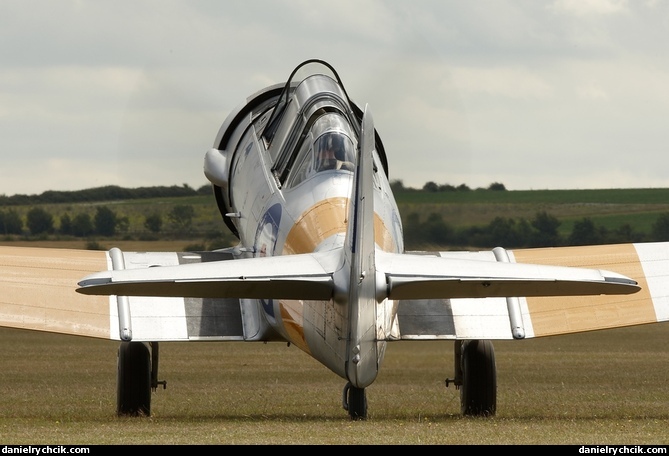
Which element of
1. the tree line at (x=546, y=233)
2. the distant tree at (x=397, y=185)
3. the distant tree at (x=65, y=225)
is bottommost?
the distant tree at (x=397, y=185)

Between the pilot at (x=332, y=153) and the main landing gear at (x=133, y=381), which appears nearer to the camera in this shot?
the pilot at (x=332, y=153)

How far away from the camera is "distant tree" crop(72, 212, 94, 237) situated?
128ft

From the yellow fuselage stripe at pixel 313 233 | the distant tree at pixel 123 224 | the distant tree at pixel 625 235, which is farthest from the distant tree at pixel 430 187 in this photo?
the distant tree at pixel 625 235

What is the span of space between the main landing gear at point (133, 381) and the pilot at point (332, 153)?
2423 mm

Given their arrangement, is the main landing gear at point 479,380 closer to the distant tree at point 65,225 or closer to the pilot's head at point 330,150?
the pilot's head at point 330,150

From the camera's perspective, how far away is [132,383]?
1321 cm

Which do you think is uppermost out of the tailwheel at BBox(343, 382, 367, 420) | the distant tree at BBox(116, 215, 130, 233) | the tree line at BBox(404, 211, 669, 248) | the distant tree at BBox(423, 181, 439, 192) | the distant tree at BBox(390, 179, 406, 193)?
the tree line at BBox(404, 211, 669, 248)

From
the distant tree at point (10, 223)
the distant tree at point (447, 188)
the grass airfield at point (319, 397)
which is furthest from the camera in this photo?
the distant tree at point (10, 223)

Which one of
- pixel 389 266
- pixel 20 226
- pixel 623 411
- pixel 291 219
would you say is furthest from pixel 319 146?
pixel 20 226

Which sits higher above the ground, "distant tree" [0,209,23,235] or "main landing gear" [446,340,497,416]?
"distant tree" [0,209,23,235]

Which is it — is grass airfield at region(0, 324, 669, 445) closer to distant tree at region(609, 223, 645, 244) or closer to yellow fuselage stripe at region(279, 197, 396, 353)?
yellow fuselage stripe at region(279, 197, 396, 353)

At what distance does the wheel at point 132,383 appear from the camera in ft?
43.3

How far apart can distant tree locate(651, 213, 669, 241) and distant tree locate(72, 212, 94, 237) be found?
16.8 metres

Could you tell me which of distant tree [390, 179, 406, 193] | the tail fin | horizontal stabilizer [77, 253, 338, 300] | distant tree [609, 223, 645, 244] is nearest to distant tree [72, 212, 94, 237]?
distant tree [609, 223, 645, 244]
